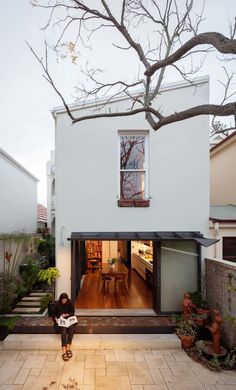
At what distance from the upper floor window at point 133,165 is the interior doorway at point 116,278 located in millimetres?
3659

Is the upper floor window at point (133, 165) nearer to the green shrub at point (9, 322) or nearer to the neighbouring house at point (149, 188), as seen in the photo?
the neighbouring house at point (149, 188)

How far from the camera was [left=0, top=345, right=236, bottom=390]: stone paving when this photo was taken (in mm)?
5031

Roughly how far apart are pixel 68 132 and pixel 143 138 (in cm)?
242

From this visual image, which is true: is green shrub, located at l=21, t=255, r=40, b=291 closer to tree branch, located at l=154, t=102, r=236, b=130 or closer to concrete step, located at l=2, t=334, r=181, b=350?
concrete step, located at l=2, t=334, r=181, b=350

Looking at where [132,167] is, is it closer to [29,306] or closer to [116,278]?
[116,278]

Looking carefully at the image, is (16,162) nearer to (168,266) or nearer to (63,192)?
(63,192)

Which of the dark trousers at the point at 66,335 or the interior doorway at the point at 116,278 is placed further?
the interior doorway at the point at 116,278

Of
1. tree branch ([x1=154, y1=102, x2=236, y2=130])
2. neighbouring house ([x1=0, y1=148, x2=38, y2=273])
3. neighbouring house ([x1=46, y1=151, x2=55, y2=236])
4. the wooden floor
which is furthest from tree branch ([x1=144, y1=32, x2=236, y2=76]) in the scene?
neighbouring house ([x1=46, y1=151, x2=55, y2=236])

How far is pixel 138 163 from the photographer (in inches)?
324

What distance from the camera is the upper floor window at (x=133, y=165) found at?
26.7ft

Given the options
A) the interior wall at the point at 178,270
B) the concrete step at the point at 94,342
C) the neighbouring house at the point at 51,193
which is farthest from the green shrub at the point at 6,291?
the neighbouring house at the point at 51,193

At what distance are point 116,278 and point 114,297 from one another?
924 mm

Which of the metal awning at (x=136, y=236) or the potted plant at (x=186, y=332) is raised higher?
the metal awning at (x=136, y=236)

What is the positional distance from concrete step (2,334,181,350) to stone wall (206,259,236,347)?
1.32 meters
